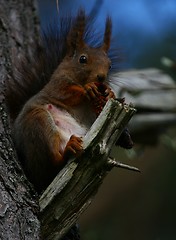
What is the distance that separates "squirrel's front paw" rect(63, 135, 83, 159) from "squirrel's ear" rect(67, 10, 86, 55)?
0.59m

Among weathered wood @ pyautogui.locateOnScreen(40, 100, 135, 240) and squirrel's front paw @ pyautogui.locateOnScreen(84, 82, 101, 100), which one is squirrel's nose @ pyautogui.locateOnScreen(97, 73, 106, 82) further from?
weathered wood @ pyautogui.locateOnScreen(40, 100, 135, 240)

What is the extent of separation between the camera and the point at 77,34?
3221 millimetres

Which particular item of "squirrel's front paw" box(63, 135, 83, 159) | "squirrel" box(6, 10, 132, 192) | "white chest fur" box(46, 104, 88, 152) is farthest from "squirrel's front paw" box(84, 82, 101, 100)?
"squirrel's front paw" box(63, 135, 83, 159)

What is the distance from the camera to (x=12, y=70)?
3295mm

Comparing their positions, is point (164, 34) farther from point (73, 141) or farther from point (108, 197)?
point (73, 141)

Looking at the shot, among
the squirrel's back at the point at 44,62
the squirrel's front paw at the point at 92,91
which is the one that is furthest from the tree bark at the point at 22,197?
the squirrel's front paw at the point at 92,91

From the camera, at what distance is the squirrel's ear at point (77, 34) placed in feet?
10.6

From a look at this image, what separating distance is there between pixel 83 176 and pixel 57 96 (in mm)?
476

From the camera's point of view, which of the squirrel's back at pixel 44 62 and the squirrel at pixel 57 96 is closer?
the squirrel at pixel 57 96

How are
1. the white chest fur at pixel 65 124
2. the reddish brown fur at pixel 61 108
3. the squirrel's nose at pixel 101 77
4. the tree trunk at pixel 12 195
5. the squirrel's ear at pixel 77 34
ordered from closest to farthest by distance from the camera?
the tree trunk at pixel 12 195, the reddish brown fur at pixel 61 108, the white chest fur at pixel 65 124, the squirrel's nose at pixel 101 77, the squirrel's ear at pixel 77 34

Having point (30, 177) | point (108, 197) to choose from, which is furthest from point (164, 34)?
point (30, 177)

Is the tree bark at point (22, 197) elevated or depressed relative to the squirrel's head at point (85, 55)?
depressed

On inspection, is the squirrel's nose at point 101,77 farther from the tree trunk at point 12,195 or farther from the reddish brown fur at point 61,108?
the tree trunk at point 12,195

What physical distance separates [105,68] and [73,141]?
0.50 metres
